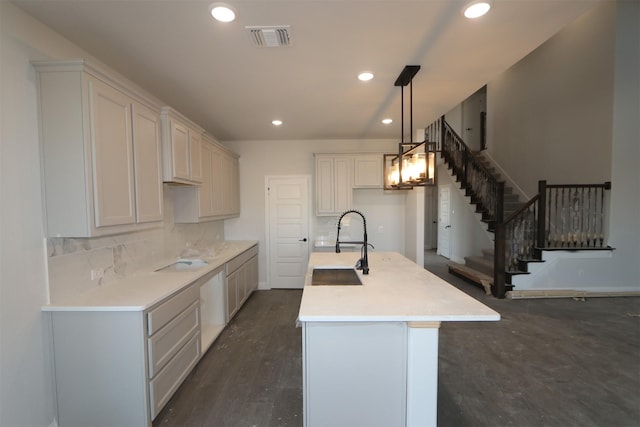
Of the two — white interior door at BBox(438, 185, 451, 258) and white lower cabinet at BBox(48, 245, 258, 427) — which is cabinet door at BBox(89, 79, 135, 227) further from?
white interior door at BBox(438, 185, 451, 258)

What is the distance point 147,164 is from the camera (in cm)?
243

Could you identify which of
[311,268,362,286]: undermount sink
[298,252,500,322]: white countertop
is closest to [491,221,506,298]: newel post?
[298,252,500,322]: white countertop

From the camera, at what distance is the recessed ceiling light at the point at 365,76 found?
2572 mm

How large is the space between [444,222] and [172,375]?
7.59m

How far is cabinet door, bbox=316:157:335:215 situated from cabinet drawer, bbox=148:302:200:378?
2772 millimetres

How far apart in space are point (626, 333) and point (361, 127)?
4.17 metres

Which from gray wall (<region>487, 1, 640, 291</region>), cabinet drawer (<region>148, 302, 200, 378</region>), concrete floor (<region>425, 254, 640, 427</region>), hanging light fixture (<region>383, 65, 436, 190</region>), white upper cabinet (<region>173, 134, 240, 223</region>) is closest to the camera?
cabinet drawer (<region>148, 302, 200, 378</region>)

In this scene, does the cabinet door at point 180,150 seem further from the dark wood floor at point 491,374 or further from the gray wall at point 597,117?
the gray wall at point 597,117

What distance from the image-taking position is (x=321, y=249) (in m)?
4.85

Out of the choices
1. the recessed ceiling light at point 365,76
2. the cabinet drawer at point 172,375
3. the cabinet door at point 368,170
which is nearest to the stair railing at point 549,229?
the cabinet door at point 368,170

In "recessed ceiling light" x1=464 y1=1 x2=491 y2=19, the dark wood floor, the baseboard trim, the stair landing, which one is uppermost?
"recessed ceiling light" x1=464 y1=1 x2=491 y2=19

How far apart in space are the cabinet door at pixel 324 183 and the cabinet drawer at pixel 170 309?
107 inches

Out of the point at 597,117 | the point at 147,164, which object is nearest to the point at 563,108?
the point at 597,117

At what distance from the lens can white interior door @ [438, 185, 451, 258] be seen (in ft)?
25.5
